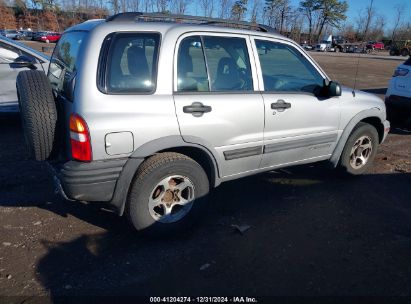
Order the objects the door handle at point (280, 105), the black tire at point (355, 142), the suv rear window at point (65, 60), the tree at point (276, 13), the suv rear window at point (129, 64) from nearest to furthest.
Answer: the suv rear window at point (129, 64)
the suv rear window at point (65, 60)
the door handle at point (280, 105)
the black tire at point (355, 142)
the tree at point (276, 13)

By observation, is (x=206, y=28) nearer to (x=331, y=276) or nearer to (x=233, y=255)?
(x=233, y=255)

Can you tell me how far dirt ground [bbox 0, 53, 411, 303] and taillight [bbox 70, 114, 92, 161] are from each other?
64 centimetres

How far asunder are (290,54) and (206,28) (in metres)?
1.11

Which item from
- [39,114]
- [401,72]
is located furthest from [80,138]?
[401,72]

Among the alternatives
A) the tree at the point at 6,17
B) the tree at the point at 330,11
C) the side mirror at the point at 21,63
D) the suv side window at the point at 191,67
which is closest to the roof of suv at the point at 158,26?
the suv side window at the point at 191,67

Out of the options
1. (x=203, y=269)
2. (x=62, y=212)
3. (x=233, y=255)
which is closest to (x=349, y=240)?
(x=233, y=255)

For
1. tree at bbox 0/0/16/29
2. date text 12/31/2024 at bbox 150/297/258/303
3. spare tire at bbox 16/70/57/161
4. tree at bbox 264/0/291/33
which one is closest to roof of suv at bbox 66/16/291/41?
spare tire at bbox 16/70/57/161

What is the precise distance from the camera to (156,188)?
329 cm

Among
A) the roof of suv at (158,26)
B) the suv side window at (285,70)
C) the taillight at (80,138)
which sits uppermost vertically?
the roof of suv at (158,26)

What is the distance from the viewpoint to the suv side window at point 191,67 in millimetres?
3217

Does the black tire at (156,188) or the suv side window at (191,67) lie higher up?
the suv side window at (191,67)

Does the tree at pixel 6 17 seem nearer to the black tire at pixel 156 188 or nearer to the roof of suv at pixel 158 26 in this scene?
the roof of suv at pixel 158 26

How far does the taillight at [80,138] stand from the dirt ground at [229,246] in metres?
0.64

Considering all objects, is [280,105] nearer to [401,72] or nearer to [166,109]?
[166,109]
